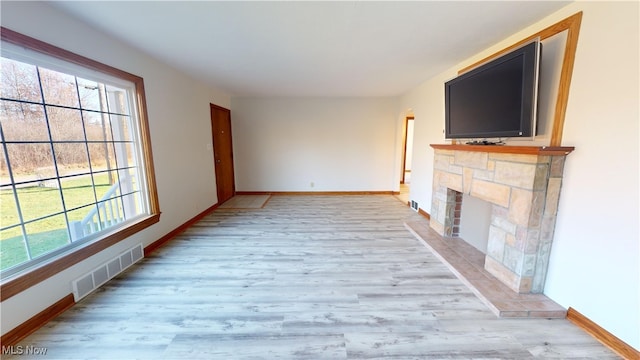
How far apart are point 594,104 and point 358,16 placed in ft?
5.86

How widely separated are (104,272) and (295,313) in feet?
6.19

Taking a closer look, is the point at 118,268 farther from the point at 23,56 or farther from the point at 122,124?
the point at 23,56

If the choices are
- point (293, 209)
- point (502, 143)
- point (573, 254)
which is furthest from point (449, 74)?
point (293, 209)

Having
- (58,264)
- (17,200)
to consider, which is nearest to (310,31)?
(17,200)

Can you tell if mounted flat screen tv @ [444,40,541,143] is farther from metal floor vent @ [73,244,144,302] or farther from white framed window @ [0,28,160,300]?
metal floor vent @ [73,244,144,302]

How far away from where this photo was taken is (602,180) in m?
1.57

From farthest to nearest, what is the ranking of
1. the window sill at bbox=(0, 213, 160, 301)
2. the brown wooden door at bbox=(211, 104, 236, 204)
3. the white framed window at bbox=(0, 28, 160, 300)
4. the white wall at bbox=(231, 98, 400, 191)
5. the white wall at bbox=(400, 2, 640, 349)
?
1. the white wall at bbox=(231, 98, 400, 191)
2. the brown wooden door at bbox=(211, 104, 236, 204)
3. the white framed window at bbox=(0, 28, 160, 300)
4. the window sill at bbox=(0, 213, 160, 301)
5. the white wall at bbox=(400, 2, 640, 349)

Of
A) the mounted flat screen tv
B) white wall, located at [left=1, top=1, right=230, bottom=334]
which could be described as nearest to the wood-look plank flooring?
white wall, located at [left=1, top=1, right=230, bottom=334]

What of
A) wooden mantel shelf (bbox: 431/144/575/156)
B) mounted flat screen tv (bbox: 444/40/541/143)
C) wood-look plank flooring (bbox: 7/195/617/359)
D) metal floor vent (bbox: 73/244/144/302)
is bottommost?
wood-look plank flooring (bbox: 7/195/617/359)

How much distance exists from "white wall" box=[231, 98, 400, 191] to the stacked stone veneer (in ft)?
10.8

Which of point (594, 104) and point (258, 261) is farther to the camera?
point (258, 261)

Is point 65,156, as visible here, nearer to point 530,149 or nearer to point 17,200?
point 17,200

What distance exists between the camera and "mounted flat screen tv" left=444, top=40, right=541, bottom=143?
1854mm

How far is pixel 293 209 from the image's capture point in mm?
4648
